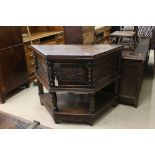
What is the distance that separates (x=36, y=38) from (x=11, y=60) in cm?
79

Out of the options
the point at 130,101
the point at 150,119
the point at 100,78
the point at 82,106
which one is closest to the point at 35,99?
the point at 82,106

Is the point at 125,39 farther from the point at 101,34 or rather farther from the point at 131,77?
the point at 101,34

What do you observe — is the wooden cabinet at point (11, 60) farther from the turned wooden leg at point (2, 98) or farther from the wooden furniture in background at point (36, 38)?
the wooden furniture in background at point (36, 38)

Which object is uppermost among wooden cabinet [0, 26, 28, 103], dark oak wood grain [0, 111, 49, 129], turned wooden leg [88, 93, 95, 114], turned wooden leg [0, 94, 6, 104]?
wooden cabinet [0, 26, 28, 103]

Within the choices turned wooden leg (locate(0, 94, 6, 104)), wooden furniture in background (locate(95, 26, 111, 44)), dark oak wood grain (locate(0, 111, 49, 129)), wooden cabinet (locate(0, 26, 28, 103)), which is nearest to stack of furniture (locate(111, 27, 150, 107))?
dark oak wood grain (locate(0, 111, 49, 129))

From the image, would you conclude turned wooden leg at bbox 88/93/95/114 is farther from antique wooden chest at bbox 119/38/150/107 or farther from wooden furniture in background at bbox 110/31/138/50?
wooden furniture in background at bbox 110/31/138/50

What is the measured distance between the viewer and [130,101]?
2568 mm

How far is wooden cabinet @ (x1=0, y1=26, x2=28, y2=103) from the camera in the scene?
2662mm

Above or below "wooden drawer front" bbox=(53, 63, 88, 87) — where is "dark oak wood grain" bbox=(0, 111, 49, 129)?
below

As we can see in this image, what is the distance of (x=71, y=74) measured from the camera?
2010mm

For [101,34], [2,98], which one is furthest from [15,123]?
[101,34]

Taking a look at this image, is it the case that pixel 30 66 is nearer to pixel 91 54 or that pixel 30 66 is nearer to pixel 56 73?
pixel 56 73

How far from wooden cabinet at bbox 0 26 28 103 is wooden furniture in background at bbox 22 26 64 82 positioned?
21cm

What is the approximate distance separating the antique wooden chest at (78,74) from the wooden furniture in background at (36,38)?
2.98 ft
